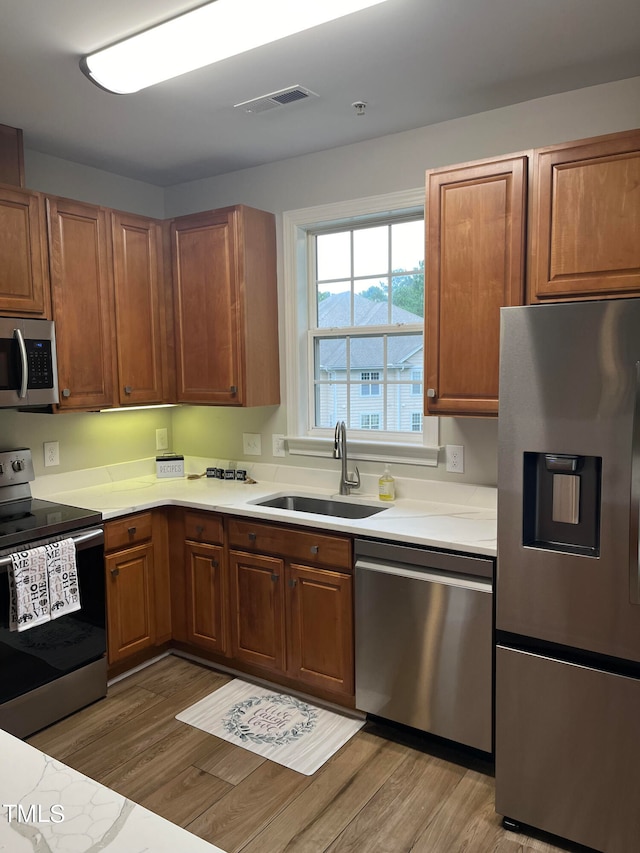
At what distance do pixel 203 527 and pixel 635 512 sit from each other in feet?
6.62

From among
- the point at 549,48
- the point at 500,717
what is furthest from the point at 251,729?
the point at 549,48

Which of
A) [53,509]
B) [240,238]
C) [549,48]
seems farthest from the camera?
[240,238]

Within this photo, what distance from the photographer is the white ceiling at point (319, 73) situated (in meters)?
2.02

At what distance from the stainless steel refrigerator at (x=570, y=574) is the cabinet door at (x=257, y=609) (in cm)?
112

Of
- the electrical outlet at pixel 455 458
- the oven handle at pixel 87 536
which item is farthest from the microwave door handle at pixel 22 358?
the electrical outlet at pixel 455 458

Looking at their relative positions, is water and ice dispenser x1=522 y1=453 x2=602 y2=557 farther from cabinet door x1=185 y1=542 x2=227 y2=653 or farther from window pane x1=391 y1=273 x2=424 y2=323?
cabinet door x1=185 y1=542 x2=227 y2=653

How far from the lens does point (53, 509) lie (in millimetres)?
3025

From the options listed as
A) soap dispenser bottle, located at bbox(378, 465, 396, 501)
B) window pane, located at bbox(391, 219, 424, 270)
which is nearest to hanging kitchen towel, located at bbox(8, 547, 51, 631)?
soap dispenser bottle, located at bbox(378, 465, 396, 501)

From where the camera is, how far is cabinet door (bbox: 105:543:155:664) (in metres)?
3.05

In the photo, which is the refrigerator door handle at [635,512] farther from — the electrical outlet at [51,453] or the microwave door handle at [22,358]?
the electrical outlet at [51,453]

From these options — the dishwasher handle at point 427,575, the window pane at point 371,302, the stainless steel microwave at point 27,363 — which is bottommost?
the dishwasher handle at point 427,575

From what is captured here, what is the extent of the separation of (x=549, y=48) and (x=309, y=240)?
1608 millimetres

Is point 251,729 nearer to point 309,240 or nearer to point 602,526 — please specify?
point 602,526

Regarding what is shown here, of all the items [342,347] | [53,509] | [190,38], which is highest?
[190,38]
